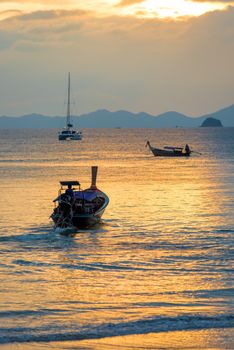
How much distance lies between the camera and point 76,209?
38.0 meters

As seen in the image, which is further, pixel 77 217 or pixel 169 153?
pixel 169 153

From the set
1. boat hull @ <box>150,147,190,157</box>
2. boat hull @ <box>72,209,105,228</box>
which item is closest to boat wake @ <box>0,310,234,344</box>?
boat hull @ <box>72,209,105,228</box>

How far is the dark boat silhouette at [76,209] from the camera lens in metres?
36.6

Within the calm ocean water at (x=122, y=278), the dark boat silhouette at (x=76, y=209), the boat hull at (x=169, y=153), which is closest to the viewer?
the calm ocean water at (x=122, y=278)

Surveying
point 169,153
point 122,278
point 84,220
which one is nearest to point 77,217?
point 84,220

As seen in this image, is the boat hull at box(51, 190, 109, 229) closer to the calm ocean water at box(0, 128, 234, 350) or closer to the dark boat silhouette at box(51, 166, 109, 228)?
the dark boat silhouette at box(51, 166, 109, 228)

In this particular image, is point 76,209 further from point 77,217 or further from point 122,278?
point 122,278

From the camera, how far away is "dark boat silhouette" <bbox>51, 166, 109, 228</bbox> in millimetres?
36594

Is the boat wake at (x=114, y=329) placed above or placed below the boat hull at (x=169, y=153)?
above

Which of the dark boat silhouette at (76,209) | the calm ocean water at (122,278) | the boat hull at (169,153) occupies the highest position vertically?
the dark boat silhouette at (76,209)

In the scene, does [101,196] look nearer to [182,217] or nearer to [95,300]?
[182,217]

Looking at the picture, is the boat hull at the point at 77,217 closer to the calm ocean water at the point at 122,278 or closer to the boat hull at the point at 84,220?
the boat hull at the point at 84,220

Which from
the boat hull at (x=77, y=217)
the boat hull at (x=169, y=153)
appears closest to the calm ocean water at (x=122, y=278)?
the boat hull at (x=77, y=217)

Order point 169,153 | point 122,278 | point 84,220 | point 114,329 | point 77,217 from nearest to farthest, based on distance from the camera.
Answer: point 114,329
point 122,278
point 77,217
point 84,220
point 169,153
